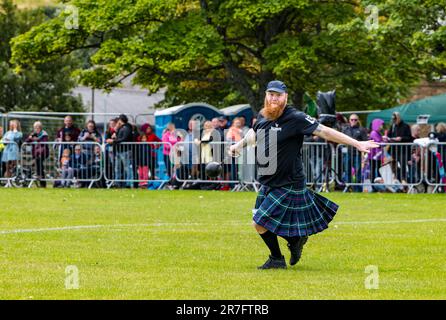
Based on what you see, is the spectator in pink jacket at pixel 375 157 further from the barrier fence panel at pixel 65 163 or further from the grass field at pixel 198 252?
the barrier fence panel at pixel 65 163

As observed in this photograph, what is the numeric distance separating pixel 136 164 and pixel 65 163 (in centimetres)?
160

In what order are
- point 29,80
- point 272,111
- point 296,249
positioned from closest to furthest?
point 272,111 → point 296,249 → point 29,80

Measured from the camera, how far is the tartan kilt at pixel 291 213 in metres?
10.0

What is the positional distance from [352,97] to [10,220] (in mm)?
24216

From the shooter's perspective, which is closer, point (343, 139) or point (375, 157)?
point (343, 139)

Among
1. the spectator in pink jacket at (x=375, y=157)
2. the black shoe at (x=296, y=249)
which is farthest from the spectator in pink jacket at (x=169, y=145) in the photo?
the black shoe at (x=296, y=249)

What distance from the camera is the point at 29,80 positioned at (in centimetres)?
5028

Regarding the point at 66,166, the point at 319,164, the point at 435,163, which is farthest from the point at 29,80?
the point at 435,163

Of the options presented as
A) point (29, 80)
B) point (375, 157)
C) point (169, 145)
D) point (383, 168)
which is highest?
point (29, 80)

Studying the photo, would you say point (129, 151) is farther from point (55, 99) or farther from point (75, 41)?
point (55, 99)

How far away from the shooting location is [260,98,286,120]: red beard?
10008mm

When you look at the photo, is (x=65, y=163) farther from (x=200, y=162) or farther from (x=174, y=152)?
(x=200, y=162)

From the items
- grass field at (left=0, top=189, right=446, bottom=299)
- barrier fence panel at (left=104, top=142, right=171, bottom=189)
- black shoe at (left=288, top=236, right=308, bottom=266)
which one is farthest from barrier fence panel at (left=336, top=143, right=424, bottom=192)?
black shoe at (left=288, top=236, right=308, bottom=266)
